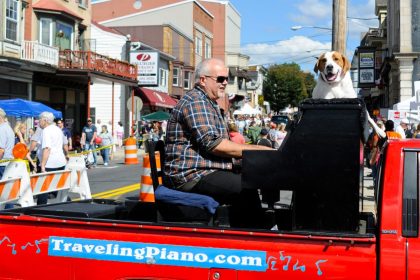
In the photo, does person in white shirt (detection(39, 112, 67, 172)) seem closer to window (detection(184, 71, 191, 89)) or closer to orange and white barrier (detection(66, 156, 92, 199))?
orange and white barrier (detection(66, 156, 92, 199))

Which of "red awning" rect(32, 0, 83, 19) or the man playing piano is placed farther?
"red awning" rect(32, 0, 83, 19)

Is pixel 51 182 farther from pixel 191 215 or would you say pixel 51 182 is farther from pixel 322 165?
pixel 322 165

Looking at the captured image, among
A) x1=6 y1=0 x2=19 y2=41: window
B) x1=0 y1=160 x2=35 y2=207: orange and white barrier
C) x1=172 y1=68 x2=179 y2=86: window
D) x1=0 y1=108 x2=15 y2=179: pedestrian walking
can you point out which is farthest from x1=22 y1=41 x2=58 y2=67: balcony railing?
x1=172 y1=68 x2=179 y2=86: window

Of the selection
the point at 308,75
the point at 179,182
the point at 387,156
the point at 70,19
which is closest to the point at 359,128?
the point at 387,156

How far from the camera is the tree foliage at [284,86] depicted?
304 feet

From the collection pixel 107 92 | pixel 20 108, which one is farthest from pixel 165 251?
pixel 107 92

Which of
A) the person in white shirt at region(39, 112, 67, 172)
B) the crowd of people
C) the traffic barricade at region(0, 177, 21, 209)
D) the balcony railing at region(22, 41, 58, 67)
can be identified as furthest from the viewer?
the balcony railing at region(22, 41, 58, 67)

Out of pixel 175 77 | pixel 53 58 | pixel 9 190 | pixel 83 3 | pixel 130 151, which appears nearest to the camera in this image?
pixel 9 190

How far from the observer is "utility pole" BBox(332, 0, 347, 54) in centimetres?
1133

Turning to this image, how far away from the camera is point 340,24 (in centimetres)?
1143

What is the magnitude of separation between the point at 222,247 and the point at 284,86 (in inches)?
3608

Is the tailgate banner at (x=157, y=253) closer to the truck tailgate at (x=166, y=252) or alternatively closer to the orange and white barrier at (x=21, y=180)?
the truck tailgate at (x=166, y=252)

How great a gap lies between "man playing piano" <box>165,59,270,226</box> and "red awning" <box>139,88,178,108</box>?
1460 inches

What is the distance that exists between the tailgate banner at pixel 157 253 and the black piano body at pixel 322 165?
0.40m
